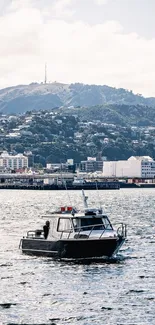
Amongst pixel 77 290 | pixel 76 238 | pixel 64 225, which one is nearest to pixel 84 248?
pixel 76 238

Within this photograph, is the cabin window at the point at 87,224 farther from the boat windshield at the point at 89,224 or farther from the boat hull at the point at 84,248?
the boat hull at the point at 84,248

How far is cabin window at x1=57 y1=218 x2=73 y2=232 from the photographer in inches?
2511

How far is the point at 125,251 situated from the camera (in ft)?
226

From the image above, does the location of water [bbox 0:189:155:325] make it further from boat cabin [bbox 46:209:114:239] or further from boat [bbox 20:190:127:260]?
boat cabin [bbox 46:209:114:239]

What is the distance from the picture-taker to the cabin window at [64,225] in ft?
209

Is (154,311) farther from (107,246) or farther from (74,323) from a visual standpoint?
(107,246)

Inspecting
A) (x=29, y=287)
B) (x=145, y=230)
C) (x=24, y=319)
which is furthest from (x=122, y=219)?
(x=24, y=319)

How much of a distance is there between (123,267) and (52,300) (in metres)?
12.5

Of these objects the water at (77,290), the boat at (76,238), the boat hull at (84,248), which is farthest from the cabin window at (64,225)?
the water at (77,290)

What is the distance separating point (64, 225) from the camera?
211ft

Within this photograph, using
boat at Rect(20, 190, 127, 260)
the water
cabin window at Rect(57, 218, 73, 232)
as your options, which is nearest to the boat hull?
boat at Rect(20, 190, 127, 260)

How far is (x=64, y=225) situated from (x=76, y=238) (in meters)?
2.40

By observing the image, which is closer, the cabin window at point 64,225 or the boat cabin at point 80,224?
the boat cabin at point 80,224

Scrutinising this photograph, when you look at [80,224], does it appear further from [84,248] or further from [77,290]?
[77,290]
